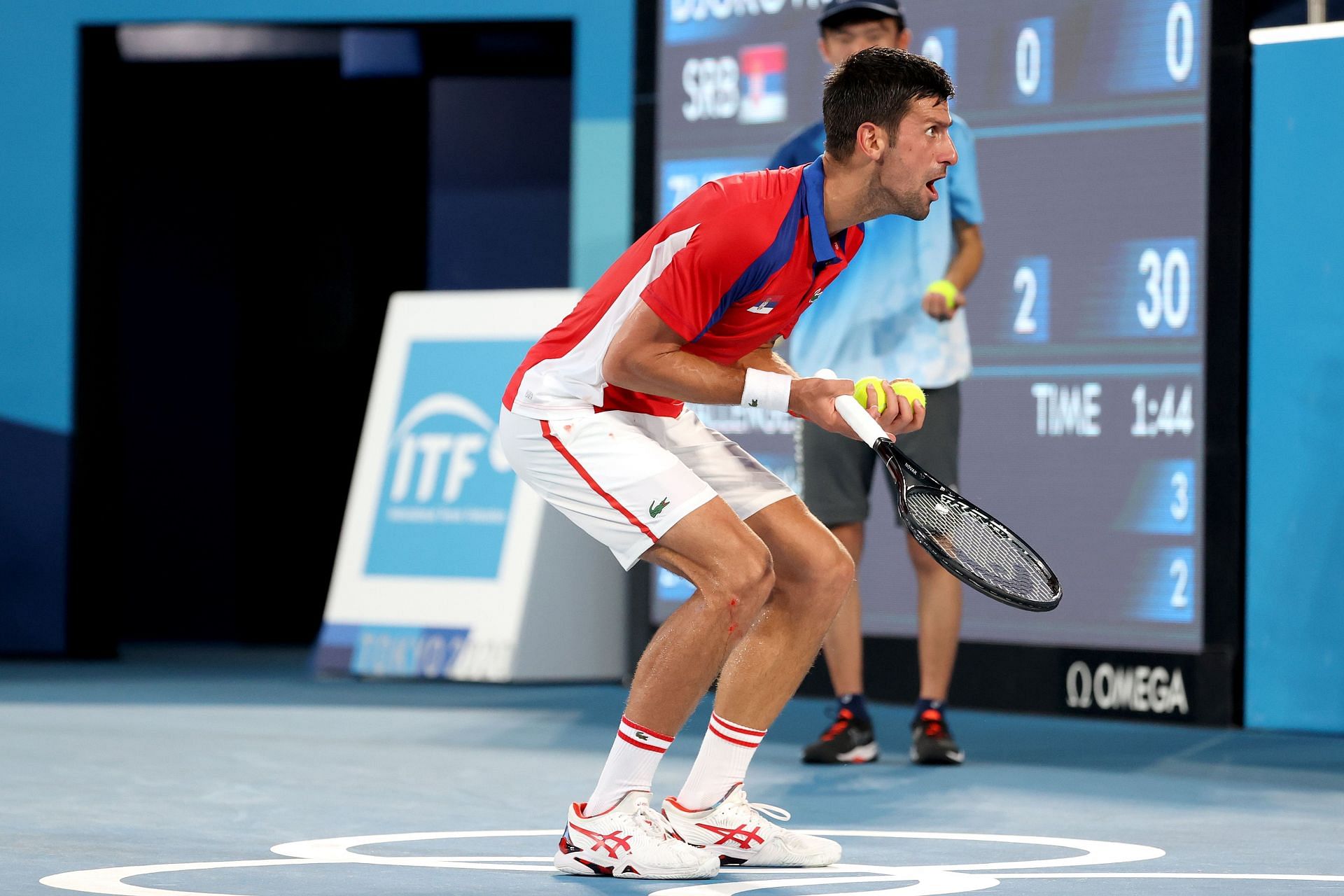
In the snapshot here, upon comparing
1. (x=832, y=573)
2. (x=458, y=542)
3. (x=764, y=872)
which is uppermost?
(x=832, y=573)

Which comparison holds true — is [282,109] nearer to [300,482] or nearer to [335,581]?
[300,482]

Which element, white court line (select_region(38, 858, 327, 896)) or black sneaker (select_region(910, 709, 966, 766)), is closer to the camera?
white court line (select_region(38, 858, 327, 896))

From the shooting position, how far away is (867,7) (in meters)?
4.99

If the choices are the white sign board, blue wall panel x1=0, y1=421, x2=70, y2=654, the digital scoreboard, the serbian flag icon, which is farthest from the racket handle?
blue wall panel x1=0, y1=421, x2=70, y2=654

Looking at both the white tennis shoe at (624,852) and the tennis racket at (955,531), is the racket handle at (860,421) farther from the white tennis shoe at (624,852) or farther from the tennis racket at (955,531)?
the white tennis shoe at (624,852)

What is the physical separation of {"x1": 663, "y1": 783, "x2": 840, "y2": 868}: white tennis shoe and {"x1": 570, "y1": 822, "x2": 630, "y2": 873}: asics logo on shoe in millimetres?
187

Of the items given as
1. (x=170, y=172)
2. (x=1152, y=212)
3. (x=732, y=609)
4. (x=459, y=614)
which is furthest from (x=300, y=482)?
(x=732, y=609)

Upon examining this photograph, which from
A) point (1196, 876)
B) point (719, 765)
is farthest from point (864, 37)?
point (1196, 876)

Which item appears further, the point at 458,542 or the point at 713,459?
the point at 458,542

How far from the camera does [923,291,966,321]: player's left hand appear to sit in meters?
5.00

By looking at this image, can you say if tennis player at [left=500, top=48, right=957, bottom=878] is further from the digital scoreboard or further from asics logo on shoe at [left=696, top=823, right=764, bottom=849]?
the digital scoreboard

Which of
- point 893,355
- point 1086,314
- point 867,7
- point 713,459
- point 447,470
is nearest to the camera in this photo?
point 713,459

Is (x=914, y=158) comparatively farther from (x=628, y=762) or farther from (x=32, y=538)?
(x=32, y=538)

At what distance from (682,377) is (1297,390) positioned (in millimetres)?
3110
